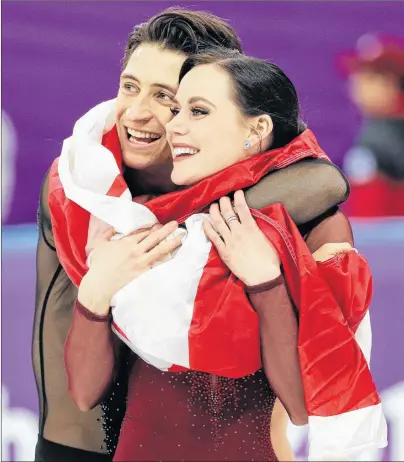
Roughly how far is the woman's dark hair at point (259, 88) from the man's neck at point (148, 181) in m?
0.28

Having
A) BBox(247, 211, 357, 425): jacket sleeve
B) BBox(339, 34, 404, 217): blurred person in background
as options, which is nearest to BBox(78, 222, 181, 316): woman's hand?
BBox(247, 211, 357, 425): jacket sleeve

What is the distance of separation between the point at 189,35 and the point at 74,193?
1.42 ft

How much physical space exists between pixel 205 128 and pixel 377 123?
756 millimetres

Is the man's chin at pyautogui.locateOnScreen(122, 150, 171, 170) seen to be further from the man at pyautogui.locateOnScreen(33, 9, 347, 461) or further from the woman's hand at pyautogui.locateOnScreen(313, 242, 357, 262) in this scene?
→ the woman's hand at pyautogui.locateOnScreen(313, 242, 357, 262)

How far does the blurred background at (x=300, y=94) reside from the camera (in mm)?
2154

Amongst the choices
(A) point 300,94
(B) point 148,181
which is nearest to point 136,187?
(B) point 148,181

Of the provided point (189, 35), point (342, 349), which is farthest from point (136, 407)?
point (189, 35)

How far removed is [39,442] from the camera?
6.35 feet

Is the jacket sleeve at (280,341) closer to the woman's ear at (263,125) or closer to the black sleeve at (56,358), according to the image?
the woman's ear at (263,125)

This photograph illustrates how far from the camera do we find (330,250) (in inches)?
62.6

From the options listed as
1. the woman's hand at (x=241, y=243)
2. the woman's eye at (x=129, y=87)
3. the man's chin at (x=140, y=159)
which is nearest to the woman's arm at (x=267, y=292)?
the woman's hand at (x=241, y=243)

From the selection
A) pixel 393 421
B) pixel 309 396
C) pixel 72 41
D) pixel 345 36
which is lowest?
pixel 393 421

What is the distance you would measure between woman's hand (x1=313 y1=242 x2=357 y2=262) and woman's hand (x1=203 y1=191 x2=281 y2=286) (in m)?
0.10

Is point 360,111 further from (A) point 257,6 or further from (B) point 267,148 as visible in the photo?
(B) point 267,148
